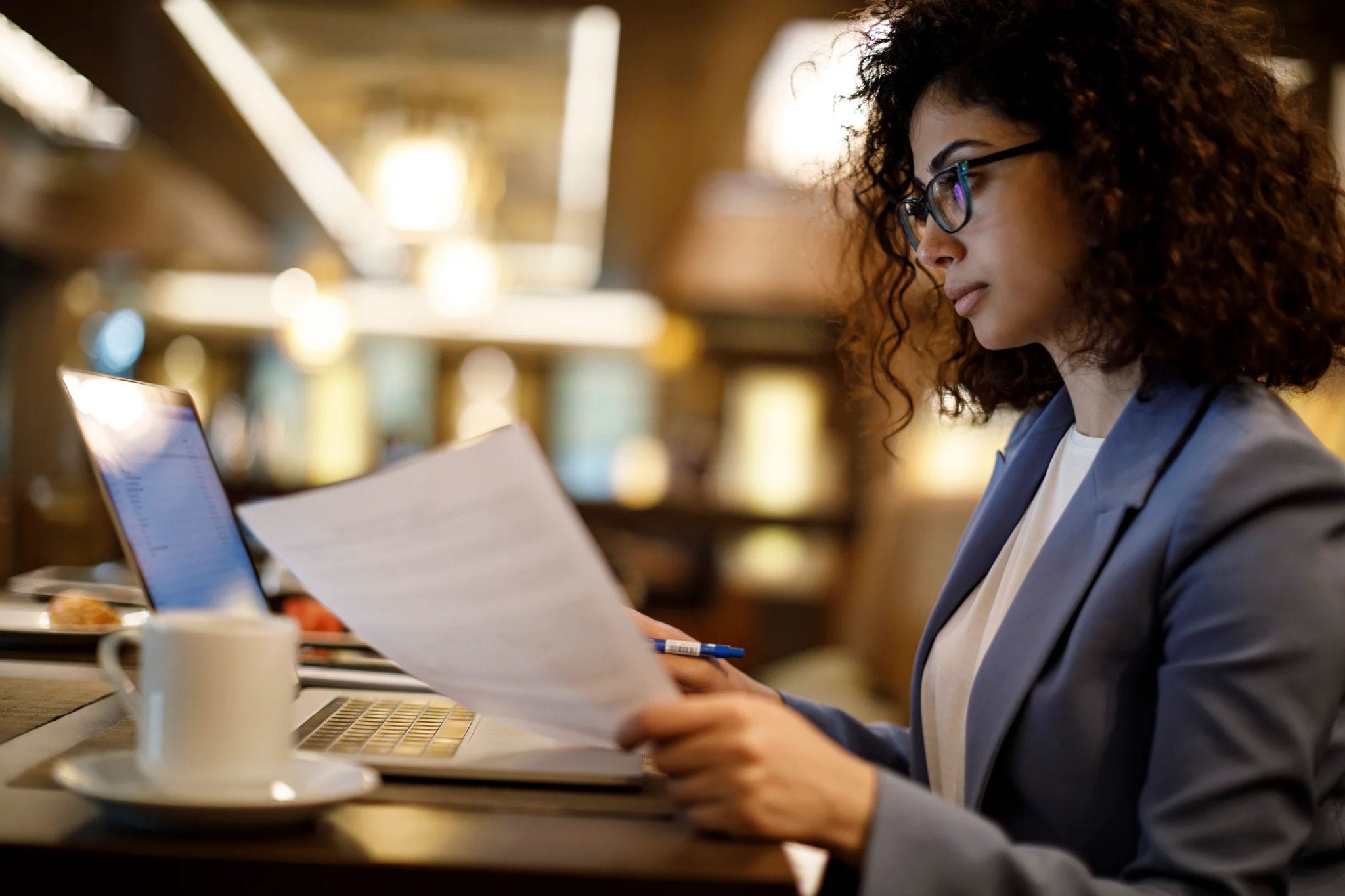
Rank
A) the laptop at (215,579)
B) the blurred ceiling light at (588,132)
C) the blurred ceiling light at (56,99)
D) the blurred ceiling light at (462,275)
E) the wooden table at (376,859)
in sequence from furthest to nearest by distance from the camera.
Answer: the blurred ceiling light at (462,275) < the blurred ceiling light at (56,99) < the blurred ceiling light at (588,132) < the laptop at (215,579) < the wooden table at (376,859)

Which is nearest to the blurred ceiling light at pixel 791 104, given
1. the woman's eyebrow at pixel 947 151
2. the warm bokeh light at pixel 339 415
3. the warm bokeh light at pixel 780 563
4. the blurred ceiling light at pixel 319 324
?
the woman's eyebrow at pixel 947 151

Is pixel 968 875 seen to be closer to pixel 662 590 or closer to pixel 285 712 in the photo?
pixel 285 712

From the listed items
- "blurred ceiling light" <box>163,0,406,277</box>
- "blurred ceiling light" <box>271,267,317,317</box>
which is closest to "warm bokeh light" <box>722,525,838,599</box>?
"blurred ceiling light" <box>163,0,406,277</box>

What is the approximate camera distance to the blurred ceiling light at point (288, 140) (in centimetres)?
377

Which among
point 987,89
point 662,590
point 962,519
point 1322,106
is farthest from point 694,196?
point 987,89

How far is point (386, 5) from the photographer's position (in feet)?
10.8

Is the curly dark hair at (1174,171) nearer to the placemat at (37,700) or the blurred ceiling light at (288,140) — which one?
the placemat at (37,700)

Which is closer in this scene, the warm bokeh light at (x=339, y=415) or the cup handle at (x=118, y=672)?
the cup handle at (x=118, y=672)

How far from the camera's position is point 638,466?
10867 mm

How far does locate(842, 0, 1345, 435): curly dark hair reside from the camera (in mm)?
902

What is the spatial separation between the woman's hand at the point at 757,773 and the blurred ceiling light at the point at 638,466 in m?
8.95

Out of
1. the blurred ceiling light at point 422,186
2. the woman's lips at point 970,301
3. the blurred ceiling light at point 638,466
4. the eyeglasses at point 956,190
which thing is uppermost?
the blurred ceiling light at point 422,186

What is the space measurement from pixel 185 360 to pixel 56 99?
5.87m

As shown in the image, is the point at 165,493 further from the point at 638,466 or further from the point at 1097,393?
the point at 638,466
